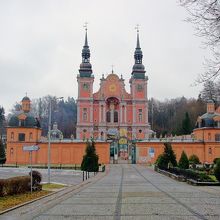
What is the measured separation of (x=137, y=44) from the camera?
99.3m

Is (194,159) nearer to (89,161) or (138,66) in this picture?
(89,161)

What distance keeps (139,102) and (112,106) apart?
605 centimetres

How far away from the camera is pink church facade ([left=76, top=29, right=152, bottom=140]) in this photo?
89.7 meters

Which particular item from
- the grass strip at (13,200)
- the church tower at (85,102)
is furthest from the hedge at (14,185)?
the church tower at (85,102)

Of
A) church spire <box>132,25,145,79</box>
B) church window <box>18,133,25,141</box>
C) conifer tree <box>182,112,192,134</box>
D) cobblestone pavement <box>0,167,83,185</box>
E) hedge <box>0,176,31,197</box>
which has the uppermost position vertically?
church spire <box>132,25,145,79</box>

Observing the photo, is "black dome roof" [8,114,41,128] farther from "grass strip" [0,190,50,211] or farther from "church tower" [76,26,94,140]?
"grass strip" [0,190,50,211]

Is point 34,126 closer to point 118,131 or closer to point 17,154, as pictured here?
point 17,154

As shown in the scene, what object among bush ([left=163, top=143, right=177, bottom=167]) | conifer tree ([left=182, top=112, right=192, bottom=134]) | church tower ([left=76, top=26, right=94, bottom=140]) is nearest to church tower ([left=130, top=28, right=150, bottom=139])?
church tower ([left=76, top=26, right=94, bottom=140])

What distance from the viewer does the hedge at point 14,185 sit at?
18703 millimetres

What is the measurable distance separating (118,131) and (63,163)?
2299cm

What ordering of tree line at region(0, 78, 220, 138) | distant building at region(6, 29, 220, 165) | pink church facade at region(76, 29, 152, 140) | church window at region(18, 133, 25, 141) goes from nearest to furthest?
1. distant building at region(6, 29, 220, 165)
2. church window at region(18, 133, 25, 141)
3. pink church facade at region(76, 29, 152, 140)
4. tree line at region(0, 78, 220, 138)

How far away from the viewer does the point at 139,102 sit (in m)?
91.4

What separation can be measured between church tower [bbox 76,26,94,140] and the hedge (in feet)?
218

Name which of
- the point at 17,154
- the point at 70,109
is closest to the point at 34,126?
the point at 17,154
